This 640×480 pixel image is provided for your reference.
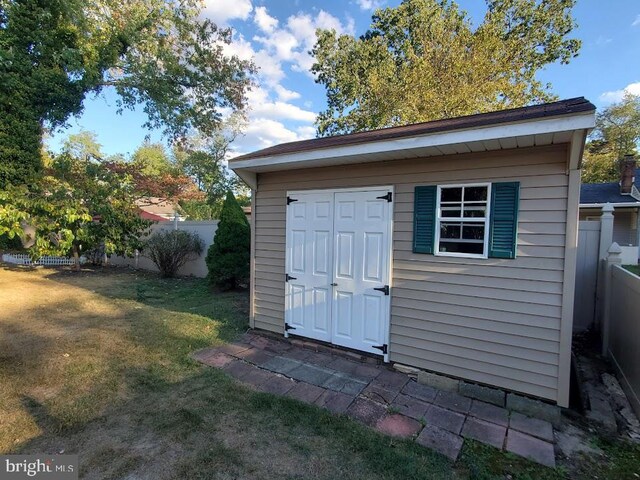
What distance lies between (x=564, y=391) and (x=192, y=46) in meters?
14.7

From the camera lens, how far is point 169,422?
2.68 meters

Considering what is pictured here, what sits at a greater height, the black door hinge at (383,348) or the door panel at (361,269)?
the door panel at (361,269)

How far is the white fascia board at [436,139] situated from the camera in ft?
8.38

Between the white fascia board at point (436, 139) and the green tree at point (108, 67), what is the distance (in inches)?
375

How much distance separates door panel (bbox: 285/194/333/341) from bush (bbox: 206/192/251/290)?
11.3 feet

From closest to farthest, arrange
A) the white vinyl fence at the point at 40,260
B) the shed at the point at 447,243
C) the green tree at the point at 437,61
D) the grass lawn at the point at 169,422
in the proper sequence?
the grass lawn at the point at 169,422 < the shed at the point at 447,243 < the white vinyl fence at the point at 40,260 < the green tree at the point at 437,61

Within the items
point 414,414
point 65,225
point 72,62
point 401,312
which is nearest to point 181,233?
point 65,225

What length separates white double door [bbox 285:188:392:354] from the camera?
152 inches

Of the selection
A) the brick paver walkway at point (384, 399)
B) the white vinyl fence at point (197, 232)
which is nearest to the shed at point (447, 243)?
the brick paver walkway at point (384, 399)

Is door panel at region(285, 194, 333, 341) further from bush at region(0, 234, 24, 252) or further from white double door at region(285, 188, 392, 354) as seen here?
bush at region(0, 234, 24, 252)

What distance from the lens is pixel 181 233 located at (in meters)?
9.30

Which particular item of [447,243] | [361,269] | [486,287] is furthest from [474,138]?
[361,269]

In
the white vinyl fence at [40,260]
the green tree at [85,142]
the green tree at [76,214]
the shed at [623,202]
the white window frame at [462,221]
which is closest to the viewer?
the white window frame at [462,221]

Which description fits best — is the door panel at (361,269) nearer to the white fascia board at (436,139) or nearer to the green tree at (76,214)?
the white fascia board at (436,139)
